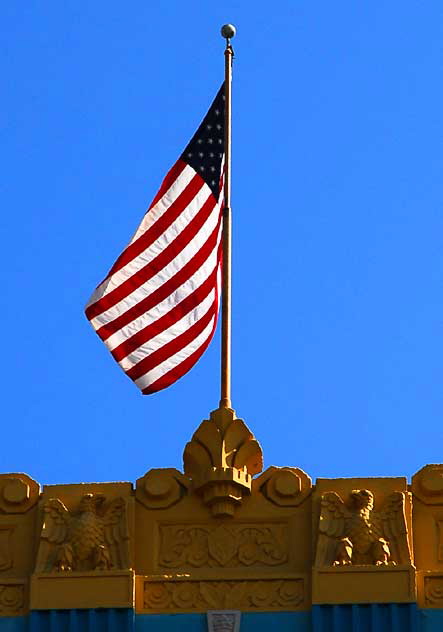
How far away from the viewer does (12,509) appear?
32.9 m

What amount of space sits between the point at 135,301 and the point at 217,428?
1951mm

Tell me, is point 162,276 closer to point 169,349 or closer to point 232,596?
point 169,349

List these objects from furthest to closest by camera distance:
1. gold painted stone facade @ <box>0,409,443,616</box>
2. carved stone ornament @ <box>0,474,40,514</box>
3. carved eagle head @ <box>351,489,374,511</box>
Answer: carved stone ornament @ <box>0,474,40,514</box> → carved eagle head @ <box>351,489,374,511</box> → gold painted stone facade @ <box>0,409,443,616</box>

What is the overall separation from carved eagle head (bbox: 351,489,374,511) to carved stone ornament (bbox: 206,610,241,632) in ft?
6.51

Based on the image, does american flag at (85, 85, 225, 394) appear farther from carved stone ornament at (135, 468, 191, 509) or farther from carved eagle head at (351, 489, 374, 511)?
carved eagle head at (351, 489, 374, 511)

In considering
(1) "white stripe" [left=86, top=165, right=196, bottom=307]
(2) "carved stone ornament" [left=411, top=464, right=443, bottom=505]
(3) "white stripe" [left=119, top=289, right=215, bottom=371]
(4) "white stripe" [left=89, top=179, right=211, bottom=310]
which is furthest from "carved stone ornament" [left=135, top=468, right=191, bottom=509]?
(2) "carved stone ornament" [left=411, top=464, right=443, bottom=505]

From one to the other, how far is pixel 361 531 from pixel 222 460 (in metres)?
1.92

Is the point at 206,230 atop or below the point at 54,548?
atop

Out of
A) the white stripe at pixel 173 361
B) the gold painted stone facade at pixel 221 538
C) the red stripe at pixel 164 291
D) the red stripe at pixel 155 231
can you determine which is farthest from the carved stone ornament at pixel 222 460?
the red stripe at pixel 155 231

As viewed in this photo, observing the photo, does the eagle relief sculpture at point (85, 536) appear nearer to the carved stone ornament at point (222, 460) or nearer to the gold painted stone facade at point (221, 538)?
the gold painted stone facade at point (221, 538)

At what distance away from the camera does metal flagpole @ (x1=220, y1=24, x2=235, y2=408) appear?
33.6m

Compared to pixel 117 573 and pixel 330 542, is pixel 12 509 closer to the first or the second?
pixel 117 573

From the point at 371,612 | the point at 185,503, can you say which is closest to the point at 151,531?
the point at 185,503

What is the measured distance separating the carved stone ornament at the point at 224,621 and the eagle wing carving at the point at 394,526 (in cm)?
198
